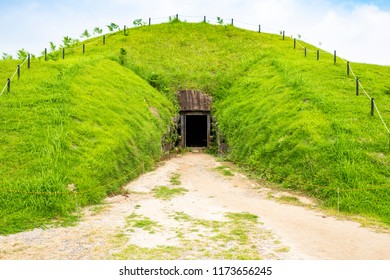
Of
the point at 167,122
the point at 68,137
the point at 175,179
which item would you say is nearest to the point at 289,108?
the point at 175,179

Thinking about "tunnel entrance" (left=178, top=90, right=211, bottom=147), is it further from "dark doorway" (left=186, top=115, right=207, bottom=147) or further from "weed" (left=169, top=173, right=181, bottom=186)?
"weed" (left=169, top=173, right=181, bottom=186)

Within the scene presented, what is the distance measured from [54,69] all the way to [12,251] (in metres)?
15.6

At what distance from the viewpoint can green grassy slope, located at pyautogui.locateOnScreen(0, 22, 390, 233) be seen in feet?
39.5

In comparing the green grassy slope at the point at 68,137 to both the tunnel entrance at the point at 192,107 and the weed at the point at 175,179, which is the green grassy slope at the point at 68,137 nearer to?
the weed at the point at 175,179

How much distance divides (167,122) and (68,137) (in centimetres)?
911

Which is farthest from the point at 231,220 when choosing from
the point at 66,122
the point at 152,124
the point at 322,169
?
the point at 152,124

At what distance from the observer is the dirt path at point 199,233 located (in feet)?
25.3

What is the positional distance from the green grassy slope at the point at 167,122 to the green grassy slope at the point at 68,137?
0.05 metres

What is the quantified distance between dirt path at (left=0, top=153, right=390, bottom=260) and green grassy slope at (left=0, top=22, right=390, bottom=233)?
1.34m

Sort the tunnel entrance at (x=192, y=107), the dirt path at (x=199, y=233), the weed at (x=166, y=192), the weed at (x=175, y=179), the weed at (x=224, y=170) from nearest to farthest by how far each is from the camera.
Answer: the dirt path at (x=199, y=233)
the weed at (x=166, y=192)
the weed at (x=175, y=179)
the weed at (x=224, y=170)
the tunnel entrance at (x=192, y=107)

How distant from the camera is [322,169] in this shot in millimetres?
13406

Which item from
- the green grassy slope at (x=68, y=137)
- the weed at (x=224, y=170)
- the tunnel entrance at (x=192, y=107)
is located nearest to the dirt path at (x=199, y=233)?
the green grassy slope at (x=68, y=137)

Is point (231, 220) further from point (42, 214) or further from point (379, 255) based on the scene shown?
point (42, 214)

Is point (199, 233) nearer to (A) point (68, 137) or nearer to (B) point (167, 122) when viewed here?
(A) point (68, 137)
